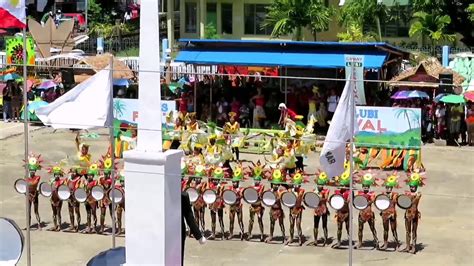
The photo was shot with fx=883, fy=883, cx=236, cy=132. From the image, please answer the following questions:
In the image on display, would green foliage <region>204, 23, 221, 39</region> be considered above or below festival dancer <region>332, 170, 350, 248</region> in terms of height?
above

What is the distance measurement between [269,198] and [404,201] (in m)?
2.05

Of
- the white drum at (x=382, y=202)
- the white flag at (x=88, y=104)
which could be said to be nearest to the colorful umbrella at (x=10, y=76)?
the white flag at (x=88, y=104)

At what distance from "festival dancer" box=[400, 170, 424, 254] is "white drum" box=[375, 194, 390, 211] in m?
0.32

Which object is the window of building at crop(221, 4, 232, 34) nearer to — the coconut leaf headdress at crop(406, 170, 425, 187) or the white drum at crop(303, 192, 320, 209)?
the white drum at crop(303, 192, 320, 209)

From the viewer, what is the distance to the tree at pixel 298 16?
1357 inches

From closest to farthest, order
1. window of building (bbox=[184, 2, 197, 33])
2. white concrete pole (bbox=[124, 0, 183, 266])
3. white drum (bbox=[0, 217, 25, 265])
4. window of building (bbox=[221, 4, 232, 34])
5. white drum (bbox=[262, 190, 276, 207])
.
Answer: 1. white concrete pole (bbox=[124, 0, 183, 266])
2. white drum (bbox=[0, 217, 25, 265])
3. white drum (bbox=[262, 190, 276, 207])
4. window of building (bbox=[221, 4, 232, 34])
5. window of building (bbox=[184, 2, 197, 33])

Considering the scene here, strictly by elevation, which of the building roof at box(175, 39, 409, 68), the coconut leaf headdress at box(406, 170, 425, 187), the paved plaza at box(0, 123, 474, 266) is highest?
the building roof at box(175, 39, 409, 68)

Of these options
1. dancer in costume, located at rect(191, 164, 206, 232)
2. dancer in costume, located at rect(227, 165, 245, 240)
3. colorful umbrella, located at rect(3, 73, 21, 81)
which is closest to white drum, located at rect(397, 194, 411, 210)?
dancer in costume, located at rect(227, 165, 245, 240)

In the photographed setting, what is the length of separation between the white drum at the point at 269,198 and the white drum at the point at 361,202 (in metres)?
1.26

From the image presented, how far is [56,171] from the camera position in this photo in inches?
576

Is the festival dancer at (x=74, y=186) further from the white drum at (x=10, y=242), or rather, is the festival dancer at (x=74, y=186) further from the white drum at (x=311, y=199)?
the white drum at (x=10, y=242)

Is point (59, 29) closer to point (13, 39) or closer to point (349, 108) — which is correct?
point (13, 39)

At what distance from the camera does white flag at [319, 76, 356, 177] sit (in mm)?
9609

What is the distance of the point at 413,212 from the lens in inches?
522
